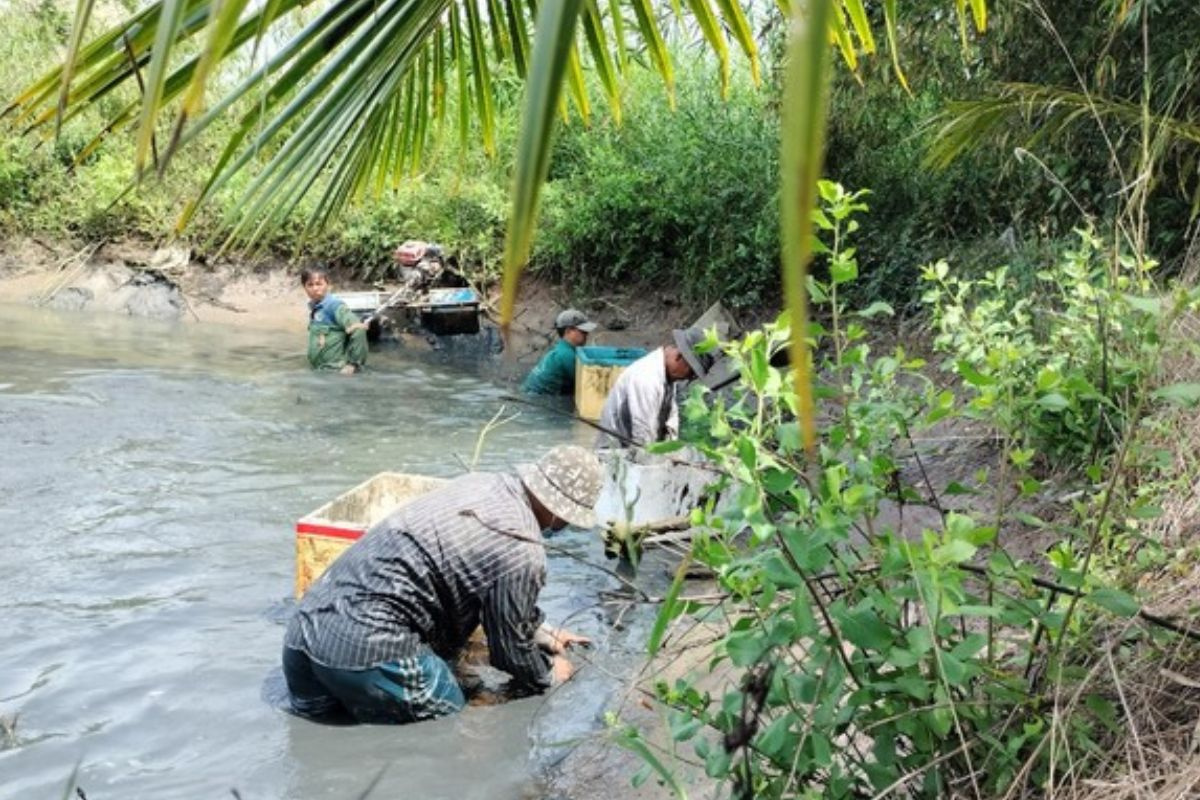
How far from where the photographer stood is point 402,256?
551 inches

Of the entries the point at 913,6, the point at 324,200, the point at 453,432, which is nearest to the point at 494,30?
the point at 324,200

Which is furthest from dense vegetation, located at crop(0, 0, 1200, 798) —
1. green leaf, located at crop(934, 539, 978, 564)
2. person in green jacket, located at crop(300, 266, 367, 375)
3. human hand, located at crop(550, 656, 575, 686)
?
person in green jacket, located at crop(300, 266, 367, 375)

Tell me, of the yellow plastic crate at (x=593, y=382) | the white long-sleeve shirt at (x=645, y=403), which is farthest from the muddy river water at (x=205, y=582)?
the white long-sleeve shirt at (x=645, y=403)

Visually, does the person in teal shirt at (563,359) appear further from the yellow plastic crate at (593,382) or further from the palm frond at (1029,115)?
the palm frond at (1029,115)

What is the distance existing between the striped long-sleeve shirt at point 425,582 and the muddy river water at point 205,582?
0.26m

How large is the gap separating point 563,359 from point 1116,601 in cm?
822

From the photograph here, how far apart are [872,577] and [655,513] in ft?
12.0

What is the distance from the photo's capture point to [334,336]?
1183 centimetres

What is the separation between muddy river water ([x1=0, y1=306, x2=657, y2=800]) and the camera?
13.4 ft

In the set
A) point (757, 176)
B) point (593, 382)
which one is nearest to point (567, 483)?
point (593, 382)

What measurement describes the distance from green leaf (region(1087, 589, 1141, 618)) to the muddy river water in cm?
105

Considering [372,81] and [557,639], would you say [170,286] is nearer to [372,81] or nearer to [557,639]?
[557,639]

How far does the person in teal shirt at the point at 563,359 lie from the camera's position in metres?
9.96

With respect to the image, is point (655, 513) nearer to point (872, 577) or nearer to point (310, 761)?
point (310, 761)
